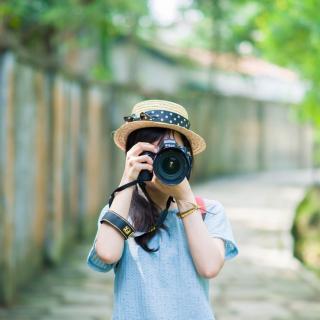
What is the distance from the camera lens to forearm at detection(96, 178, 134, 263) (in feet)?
9.93

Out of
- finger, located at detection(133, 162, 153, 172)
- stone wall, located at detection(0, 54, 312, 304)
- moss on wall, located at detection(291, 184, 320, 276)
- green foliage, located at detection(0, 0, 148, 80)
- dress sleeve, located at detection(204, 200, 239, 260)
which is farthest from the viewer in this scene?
green foliage, located at detection(0, 0, 148, 80)

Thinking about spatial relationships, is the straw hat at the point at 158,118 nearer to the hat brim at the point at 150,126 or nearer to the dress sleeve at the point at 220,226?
the hat brim at the point at 150,126

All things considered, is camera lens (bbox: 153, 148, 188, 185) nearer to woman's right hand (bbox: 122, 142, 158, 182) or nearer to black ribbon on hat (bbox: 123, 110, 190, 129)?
woman's right hand (bbox: 122, 142, 158, 182)

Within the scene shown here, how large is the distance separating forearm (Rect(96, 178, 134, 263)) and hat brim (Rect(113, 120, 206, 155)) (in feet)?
0.66

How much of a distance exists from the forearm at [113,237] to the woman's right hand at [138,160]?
0.07m

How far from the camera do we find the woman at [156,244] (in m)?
3.02

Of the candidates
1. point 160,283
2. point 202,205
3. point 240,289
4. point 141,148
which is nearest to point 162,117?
point 141,148

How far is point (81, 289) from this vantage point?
8.02 m

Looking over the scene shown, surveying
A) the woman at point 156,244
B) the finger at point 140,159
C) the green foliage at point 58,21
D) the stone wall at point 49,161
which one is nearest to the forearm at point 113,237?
the woman at point 156,244

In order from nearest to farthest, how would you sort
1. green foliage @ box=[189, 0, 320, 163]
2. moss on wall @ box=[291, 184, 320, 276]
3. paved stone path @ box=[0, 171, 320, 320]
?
1. paved stone path @ box=[0, 171, 320, 320]
2. green foliage @ box=[189, 0, 320, 163]
3. moss on wall @ box=[291, 184, 320, 276]

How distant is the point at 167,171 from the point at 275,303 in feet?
15.7

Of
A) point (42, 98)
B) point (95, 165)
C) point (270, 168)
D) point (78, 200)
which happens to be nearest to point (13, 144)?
point (42, 98)

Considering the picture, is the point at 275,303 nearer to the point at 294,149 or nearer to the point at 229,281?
the point at 229,281

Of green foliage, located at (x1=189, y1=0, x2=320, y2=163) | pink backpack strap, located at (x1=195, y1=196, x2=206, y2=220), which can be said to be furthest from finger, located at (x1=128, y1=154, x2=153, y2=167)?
green foliage, located at (x1=189, y1=0, x2=320, y2=163)
